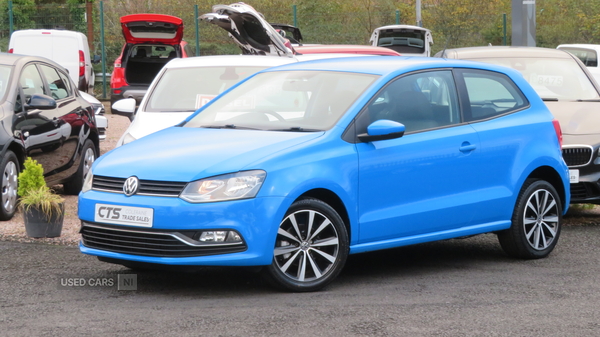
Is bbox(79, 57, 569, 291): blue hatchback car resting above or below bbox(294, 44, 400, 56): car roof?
below

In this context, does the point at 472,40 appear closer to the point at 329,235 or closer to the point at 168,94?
the point at 168,94

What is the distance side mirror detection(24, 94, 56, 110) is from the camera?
9797 millimetres

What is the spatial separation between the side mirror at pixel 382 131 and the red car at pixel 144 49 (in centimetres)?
1265

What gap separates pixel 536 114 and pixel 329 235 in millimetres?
2492

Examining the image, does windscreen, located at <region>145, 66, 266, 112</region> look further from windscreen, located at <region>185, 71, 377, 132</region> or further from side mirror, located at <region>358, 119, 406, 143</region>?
side mirror, located at <region>358, 119, 406, 143</region>

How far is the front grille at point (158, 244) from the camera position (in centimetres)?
585

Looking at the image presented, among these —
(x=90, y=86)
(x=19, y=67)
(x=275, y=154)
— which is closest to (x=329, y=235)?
(x=275, y=154)

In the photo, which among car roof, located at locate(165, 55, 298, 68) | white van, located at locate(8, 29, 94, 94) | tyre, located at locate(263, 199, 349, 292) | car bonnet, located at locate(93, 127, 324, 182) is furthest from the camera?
white van, located at locate(8, 29, 94, 94)

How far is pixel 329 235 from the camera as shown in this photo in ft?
20.6

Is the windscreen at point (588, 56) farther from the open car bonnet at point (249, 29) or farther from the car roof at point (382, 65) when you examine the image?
the car roof at point (382, 65)

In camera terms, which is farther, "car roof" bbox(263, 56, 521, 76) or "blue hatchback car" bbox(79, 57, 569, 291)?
"car roof" bbox(263, 56, 521, 76)

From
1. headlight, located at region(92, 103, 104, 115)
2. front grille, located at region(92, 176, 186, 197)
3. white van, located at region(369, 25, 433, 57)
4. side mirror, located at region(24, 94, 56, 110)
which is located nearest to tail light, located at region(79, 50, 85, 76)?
white van, located at region(369, 25, 433, 57)

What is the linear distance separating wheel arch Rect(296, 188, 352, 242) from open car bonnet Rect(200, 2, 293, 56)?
619cm

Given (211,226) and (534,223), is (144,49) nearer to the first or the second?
(534,223)
